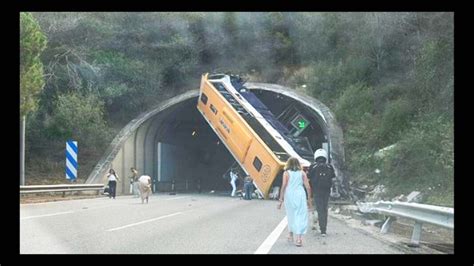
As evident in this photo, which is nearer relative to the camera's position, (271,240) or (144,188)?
(271,240)

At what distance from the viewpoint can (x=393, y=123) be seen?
25922mm

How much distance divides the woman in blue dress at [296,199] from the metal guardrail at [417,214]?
1.85 m

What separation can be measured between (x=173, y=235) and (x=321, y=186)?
10.2 ft

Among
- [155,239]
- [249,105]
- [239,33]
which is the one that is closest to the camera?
[155,239]

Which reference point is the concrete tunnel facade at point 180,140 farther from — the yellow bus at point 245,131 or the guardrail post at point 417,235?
the guardrail post at point 417,235

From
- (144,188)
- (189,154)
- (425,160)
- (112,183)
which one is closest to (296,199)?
(425,160)

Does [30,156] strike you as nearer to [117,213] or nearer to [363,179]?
[117,213]

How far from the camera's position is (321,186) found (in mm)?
12633

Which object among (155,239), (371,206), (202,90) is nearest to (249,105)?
(202,90)

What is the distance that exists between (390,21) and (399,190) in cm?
1325

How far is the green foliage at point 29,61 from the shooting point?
21628mm

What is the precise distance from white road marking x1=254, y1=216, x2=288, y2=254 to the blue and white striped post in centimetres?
1351

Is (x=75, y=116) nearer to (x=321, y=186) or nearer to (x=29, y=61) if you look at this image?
(x=29, y=61)

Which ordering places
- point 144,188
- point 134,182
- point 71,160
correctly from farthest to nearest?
point 134,182 → point 71,160 → point 144,188
